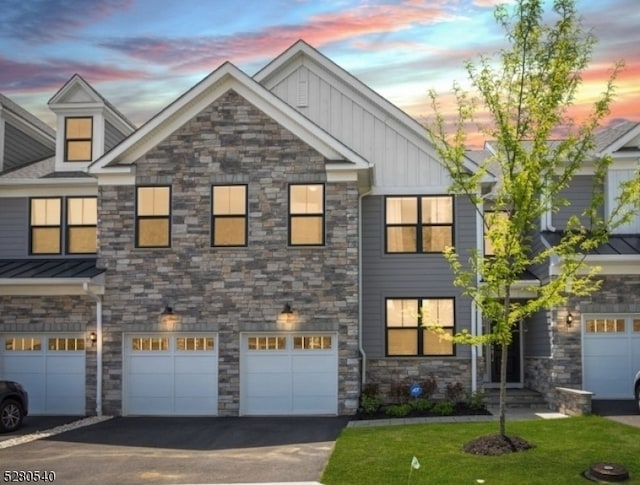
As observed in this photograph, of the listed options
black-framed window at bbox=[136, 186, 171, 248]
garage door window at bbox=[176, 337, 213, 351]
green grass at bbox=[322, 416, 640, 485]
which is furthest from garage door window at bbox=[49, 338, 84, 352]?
green grass at bbox=[322, 416, 640, 485]

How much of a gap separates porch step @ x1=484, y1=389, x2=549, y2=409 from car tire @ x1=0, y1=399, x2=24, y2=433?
11769mm

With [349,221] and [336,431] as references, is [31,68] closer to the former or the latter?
[349,221]

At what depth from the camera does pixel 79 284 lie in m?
19.5

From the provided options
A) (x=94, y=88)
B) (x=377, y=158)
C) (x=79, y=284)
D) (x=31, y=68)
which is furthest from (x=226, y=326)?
(x=31, y=68)

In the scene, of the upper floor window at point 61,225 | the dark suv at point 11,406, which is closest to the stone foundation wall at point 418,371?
the dark suv at point 11,406

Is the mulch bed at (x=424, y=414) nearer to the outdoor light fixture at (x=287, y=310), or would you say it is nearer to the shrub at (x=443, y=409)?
the shrub at (x=443, y=409)

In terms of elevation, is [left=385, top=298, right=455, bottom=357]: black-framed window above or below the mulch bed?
above

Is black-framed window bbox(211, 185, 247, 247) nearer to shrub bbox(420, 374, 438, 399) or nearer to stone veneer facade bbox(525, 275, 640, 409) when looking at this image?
shrub bbox(420, 374, 438, 399)

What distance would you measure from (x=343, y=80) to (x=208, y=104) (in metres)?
4.42

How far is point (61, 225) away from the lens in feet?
71.4

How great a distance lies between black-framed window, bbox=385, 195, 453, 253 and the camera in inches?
807

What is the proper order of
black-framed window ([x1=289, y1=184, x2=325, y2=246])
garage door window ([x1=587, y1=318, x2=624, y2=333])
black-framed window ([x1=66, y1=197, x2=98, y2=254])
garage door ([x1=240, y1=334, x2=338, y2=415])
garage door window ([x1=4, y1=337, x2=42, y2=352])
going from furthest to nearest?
black-framed window ([x1=66, y1=197, x2=98, y2=254])
garage door window ([x1=4, y1=337, x2=42, y2=352])
garage door window ([x1=587, y1=318, x2=624, y2=333])
black-framed window ([x1=289, y1=184, x2=325, y2=246])
garage door ([x1=240, y1=334, x2=338, y2=415])

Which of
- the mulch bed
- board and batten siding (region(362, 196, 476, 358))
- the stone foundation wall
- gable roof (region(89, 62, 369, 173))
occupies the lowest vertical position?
the mulch bed

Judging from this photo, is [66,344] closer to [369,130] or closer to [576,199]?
[369,130]
